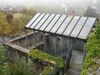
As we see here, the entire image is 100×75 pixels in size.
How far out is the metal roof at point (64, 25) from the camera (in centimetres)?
1046

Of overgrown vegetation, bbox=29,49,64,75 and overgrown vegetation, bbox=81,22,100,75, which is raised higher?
overgrown vegetation, bbox=81,22,100,75

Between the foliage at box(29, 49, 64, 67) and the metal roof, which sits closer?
the foliage at box(29, 49, 64, 67)

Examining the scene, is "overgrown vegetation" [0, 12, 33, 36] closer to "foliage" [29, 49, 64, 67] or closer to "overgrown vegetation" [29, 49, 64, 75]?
"foliage" [29, 49, 64, 67]

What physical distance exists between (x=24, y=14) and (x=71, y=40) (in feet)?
38.6

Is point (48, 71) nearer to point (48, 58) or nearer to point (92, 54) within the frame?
point (48, 58)

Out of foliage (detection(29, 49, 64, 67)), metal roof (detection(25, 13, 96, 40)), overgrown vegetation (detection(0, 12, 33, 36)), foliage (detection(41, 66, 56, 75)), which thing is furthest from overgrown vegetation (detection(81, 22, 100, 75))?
overgrown vegetation (detection(0, 12, 33, 36))

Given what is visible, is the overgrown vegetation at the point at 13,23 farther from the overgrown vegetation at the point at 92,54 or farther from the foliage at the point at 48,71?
the overgrown vegetation at the point at 92,54

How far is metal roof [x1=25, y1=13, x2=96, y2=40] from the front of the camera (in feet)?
34.3

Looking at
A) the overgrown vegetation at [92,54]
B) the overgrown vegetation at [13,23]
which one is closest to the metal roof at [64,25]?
the overgrown vegetation at [92,54]

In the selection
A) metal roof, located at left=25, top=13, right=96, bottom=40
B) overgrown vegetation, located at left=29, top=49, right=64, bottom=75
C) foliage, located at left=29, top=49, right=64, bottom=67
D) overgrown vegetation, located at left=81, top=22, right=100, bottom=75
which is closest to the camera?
overgrown vegetation, located at left=81, top=22, right=100, bottom=75

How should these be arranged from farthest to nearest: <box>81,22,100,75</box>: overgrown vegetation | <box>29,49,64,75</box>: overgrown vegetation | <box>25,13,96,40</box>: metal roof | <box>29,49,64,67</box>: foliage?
1. <box>25,13,96,40</box>: metal roof
2. <box>29,49,64,67</box>: foliage
3. <box>29,49,64,75</box>: overgrown vegetation
4. <box>81,22,100,75</box>: overgrown vegetation

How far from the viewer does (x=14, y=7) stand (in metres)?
23.8

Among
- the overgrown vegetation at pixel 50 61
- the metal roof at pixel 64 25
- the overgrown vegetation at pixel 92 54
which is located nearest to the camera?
the overgrown vegetation at pixel 92 54

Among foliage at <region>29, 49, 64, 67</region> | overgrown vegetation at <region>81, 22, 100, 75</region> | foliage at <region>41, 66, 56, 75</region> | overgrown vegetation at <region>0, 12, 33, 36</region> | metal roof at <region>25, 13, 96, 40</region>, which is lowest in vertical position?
foliage at <region>41, 66, 56, 75</region>
